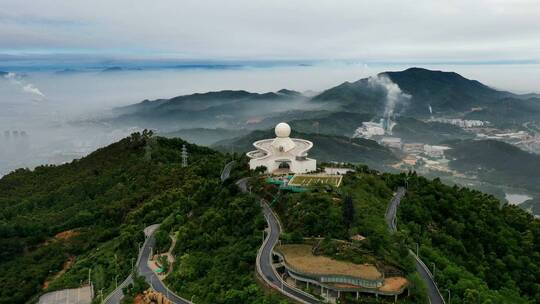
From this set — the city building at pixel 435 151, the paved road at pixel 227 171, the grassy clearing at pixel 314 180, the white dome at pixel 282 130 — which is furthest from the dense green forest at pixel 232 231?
the city building at pixel 435 151

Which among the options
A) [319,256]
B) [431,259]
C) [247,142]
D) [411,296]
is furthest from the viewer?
[247,142]

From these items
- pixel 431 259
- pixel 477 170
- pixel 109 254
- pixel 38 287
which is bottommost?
pixel 477 170

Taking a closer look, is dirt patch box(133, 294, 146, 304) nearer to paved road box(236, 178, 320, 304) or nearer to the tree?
paved road box(236, 178, 320, 304)

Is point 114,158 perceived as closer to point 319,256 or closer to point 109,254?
point 109,254

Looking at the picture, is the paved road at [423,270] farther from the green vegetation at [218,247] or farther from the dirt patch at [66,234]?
the dirt patch at [66,234]

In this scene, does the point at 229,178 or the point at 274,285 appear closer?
the point at 274,285

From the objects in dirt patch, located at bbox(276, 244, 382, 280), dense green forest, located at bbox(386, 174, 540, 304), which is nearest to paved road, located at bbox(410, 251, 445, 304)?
dense green forest, located at bbox(386, 174, 540, 304)

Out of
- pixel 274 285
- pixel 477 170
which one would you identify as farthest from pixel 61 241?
pixel 477 170
